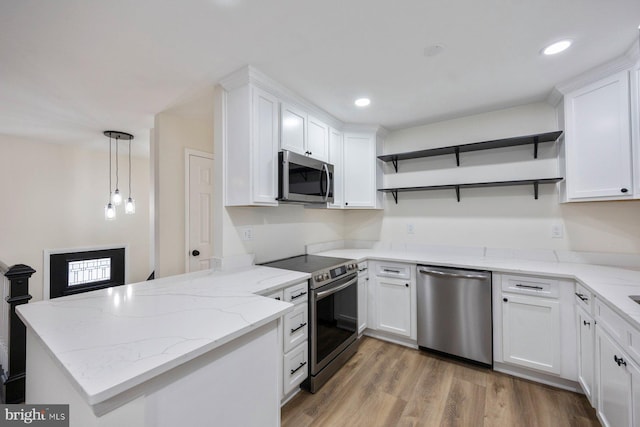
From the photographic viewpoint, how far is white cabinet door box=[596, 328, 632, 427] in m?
1.25

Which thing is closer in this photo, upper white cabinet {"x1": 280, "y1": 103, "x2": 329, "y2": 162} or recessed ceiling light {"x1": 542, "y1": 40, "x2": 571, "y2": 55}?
recessed ceiling light {"x1": 542, "y1": 40, "x2": 571, "y2": 55}

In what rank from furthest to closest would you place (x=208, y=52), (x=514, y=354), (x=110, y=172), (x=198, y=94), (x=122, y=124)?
(x=110, y=172) < (x=122, y=124) < (x=198, y=94) < (x=514, y=354) < (x=208, y=52)

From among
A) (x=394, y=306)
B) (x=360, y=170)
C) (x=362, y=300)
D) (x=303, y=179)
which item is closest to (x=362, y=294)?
(x=362, y=300)

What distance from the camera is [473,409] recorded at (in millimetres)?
1804

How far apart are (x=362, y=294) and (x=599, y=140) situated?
2314mm

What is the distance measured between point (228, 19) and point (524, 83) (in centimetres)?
233

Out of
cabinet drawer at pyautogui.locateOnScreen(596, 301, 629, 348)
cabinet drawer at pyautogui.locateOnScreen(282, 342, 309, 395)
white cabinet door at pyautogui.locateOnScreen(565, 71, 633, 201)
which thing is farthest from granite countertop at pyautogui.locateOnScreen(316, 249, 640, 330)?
cabinet drawer at pyautogui.locateOnScreen(282, 342, 309, 395)

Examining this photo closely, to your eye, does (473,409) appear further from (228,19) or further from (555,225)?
(228,19)

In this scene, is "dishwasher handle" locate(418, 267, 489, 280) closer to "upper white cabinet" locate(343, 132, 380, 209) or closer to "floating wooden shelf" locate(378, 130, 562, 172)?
"upper white cabinet" locate(343, 132, 380, 209)

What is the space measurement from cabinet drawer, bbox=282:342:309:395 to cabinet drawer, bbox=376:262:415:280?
1170mm

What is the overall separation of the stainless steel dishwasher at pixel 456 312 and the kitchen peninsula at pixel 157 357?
5.52 feet

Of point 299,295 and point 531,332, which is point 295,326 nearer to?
point 299,295

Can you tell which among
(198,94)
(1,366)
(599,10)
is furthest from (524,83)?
(1,366)

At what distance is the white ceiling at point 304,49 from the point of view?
138 cm
